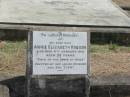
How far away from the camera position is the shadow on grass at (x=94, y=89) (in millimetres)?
6562

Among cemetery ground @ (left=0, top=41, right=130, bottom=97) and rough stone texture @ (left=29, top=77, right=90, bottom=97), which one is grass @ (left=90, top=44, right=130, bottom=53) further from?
rough stone texture @ (left=29, top=77, right=90, bottom=97)

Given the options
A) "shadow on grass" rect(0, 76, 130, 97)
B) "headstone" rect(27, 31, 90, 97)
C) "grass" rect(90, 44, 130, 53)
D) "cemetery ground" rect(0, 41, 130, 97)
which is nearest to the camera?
"headstone" rect(27, 31, 90, 97)

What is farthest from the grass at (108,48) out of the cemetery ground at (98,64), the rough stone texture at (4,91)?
the rough stone texture at (4,91)

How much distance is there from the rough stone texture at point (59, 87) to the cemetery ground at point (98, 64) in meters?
0.34

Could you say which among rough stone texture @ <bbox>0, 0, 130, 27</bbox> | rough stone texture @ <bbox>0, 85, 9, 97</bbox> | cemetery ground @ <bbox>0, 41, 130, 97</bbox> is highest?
rough stone texture @ <bbox>0, 85, 9, 97</bbox>

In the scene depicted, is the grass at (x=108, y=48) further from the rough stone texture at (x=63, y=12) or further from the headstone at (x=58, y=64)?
the headstone at (x=58, y=64)

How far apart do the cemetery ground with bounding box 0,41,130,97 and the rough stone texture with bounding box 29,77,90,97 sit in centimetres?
34

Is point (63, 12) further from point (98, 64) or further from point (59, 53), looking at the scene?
point (59, 53)

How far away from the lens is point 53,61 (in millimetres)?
6316

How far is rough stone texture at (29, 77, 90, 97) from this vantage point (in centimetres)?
629

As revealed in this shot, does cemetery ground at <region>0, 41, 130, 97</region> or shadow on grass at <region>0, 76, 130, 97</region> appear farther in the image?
cemetery ground at <region>0, 41, 130, 97</region>

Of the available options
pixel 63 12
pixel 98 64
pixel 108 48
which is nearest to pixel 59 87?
pixel 98 64

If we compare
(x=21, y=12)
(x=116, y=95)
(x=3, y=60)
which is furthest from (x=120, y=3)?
(x=116, y=95)

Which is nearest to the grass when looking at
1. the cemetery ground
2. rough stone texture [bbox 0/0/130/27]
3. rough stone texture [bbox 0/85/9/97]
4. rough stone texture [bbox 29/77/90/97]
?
the cemetery ground
